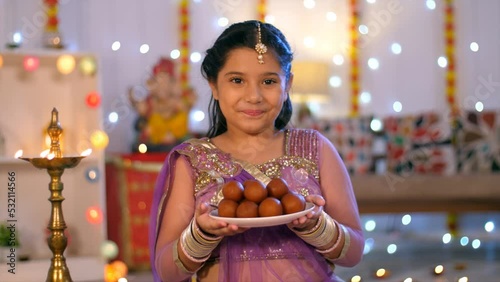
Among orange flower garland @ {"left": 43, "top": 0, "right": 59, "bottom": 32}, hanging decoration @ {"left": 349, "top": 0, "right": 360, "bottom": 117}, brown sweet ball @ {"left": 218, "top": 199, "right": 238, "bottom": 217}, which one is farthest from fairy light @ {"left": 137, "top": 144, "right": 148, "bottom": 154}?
brown sweet ball @ {"left": 218, "top": 199, "right": 238, "bottom": 217}

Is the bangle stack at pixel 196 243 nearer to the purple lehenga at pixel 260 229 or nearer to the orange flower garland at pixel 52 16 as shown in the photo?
the purple lehenga at pixel 260 229

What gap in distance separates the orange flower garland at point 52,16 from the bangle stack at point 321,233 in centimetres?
361

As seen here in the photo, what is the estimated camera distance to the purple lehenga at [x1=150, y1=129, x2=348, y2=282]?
171 centimetres

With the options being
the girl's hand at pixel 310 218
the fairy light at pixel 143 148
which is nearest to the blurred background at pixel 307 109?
the fairy light at pixel 143 148

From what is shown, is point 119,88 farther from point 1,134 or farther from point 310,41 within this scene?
point 310,41

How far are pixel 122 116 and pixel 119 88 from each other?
196mm

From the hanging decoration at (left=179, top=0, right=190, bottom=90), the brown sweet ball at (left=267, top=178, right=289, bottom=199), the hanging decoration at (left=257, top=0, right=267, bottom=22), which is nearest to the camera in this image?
the brown sweet ball at (left=267, top=178, right=289, bottom=199)

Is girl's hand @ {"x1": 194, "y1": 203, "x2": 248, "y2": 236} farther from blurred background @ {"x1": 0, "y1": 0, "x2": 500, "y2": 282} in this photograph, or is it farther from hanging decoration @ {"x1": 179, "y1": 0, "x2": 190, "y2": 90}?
hanging decoration @ {"x1": 179, "y1": 0, "x2": 190, "y2": 90}

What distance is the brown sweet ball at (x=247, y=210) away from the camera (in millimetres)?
1505

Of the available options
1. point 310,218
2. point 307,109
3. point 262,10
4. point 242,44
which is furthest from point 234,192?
point 262,10

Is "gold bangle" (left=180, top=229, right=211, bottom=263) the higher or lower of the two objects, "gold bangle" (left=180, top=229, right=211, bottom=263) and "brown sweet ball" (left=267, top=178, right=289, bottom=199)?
the lower

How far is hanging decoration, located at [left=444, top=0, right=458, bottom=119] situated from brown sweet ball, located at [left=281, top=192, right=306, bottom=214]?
191 inches

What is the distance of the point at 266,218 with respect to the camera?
4.76ft

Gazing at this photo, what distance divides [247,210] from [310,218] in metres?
0.12
